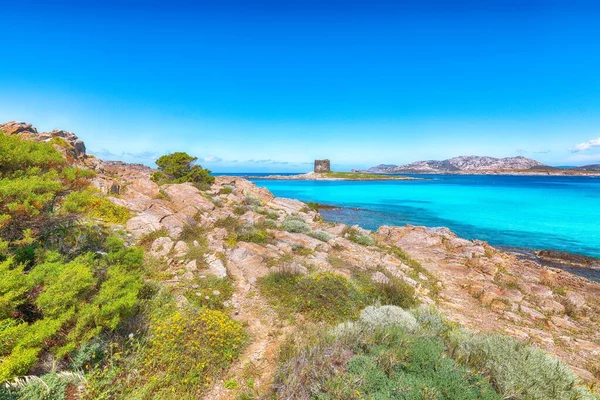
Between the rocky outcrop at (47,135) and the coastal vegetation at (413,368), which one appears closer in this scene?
the coastal vegetation at (413,368)

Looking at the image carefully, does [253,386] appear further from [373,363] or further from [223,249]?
[223,249]

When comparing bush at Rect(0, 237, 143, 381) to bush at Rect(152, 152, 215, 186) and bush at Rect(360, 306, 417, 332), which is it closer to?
bush at Rect(360, 306, 417, 332)

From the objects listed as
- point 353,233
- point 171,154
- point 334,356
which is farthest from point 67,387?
point 171,154

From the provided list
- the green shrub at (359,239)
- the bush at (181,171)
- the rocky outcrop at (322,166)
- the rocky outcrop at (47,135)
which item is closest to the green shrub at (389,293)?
the green shrub at (359,239)

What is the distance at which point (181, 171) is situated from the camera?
30.2m

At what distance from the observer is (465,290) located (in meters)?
11.9

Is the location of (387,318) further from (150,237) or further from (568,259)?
(568,259)

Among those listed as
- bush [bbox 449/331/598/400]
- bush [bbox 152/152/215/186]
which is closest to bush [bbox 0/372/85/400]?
bush [bbox 449/331/598/400]

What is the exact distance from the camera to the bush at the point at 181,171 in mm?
29109

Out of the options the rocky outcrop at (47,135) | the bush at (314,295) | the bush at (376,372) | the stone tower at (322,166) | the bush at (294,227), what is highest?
the stone tower at (322,166)

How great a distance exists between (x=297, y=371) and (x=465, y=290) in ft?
34.9

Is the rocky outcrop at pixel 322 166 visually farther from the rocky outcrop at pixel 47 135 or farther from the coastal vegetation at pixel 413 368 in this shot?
the coastal vegetation at pixel 413 368

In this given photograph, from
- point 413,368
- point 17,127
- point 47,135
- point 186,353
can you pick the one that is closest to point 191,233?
point 186,353

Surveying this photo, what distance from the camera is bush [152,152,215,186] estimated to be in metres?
29.1
